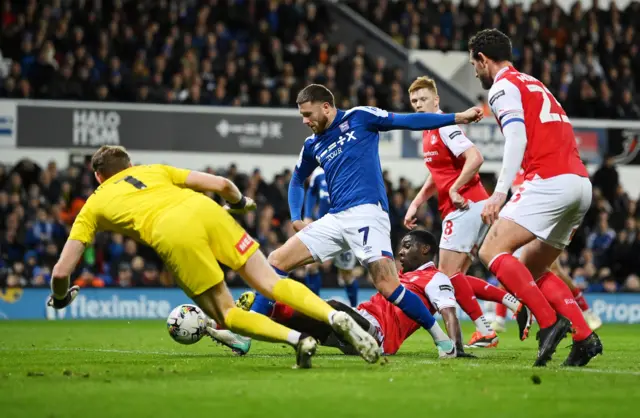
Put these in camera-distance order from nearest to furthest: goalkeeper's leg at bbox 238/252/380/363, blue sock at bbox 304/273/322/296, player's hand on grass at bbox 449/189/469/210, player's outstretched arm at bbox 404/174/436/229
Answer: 1. goalkeeper's leg at bbox 238/252/380/363
2. player's hand on grass at bbox 449/189/469/210
3. player's outstretched arm at bbox 404/174/436/229
4. blue sock at bbox 304/273/322/296

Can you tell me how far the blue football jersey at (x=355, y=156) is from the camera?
8.39 m

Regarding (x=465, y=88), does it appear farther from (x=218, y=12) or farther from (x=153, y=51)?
(x=153, y=51)

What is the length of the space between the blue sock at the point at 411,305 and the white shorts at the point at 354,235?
0.31m

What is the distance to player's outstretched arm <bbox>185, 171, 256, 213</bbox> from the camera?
6979mm

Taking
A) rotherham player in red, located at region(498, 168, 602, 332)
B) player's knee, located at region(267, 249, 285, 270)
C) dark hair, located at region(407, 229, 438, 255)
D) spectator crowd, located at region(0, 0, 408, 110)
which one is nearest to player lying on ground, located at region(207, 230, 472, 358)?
dark hair, located at region(407, 229, 438, 255)

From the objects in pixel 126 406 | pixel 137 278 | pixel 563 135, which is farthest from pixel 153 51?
pixel 126 406

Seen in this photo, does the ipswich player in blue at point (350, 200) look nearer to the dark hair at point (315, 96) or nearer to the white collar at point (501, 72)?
the dark hair at point (315, 96)

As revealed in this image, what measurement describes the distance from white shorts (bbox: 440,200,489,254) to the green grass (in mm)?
1076

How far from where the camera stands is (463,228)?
9875mm

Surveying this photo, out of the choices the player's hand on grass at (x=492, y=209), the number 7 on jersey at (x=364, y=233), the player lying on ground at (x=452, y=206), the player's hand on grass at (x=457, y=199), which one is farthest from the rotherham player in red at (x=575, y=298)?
the player's hand on grass at (x=492, y=209)

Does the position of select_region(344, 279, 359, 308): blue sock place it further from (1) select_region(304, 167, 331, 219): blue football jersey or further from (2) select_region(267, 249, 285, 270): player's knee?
(2) select_region(267, 249, 285, 270): player's knee

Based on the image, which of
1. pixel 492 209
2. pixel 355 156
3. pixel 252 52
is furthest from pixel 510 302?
pixel 252 52

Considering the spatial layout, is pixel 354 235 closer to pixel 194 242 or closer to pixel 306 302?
pixel 306 302

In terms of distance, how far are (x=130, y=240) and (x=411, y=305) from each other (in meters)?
11.2
